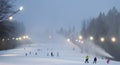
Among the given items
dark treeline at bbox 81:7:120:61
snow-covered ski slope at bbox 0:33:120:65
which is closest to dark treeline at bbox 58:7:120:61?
dark treeline at bbox 81:7:120:61

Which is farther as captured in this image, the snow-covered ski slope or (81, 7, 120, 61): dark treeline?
(81, 7, 120, 61): dark treeline

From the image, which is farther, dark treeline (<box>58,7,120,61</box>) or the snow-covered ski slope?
dark treeline (<box>58,7,120,61</box>)

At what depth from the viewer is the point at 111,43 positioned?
362ft

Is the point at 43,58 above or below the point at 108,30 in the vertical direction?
below

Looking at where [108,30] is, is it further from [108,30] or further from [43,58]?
[43,58]

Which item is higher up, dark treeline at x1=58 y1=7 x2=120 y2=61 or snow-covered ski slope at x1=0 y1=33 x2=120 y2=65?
dark treeline at x1=58 y1=7 x2=120 y2=61

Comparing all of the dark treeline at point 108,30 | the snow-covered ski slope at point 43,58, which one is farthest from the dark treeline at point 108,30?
the snow-covered ski slope at point 43,58

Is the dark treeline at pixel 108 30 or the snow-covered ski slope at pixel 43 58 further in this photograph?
the dark treeline at pixel 108 30

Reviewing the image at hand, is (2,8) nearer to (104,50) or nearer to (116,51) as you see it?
(116,51)

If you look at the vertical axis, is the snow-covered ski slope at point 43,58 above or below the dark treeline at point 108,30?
below

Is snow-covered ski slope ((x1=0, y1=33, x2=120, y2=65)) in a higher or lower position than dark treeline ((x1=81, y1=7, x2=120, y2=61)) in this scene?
lower

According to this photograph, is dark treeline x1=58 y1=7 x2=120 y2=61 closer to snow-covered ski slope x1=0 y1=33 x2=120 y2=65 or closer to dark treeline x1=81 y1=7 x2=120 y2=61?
dark treeline x1=81 y1=7 x2=120 y2=61

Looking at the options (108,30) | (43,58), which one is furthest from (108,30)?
(43,58)

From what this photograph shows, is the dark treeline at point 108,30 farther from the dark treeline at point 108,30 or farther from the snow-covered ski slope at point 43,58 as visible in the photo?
the snow-covered ski slope at point 43,58
